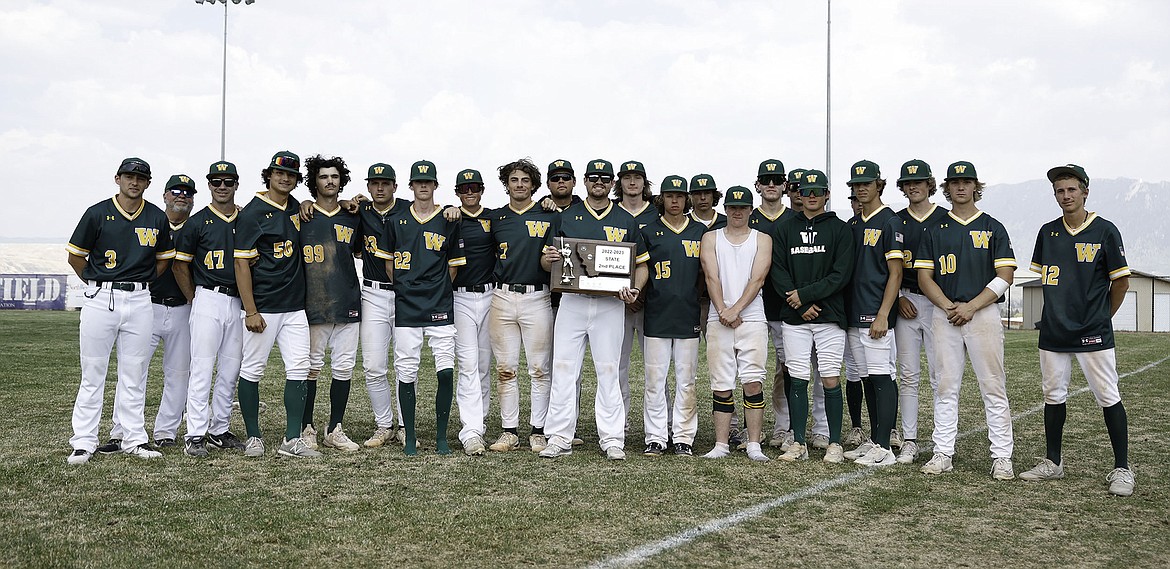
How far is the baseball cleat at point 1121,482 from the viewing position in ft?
19.2

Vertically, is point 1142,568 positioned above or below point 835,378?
below

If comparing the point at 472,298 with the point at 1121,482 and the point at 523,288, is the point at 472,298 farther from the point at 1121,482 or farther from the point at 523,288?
the point at 1121,482

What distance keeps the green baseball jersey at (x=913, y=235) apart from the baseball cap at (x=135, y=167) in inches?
224

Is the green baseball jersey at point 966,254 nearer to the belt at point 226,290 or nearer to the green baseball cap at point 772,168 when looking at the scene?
the green baseball cap at point 772,168

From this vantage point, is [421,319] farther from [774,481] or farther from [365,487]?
[774,481]

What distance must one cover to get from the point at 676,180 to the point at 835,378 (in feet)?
6.39

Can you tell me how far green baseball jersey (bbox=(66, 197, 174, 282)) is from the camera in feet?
21.9

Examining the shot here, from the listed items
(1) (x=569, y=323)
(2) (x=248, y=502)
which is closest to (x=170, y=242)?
(2) (x=248, y=502)

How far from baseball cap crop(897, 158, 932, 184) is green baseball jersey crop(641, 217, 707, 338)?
159cm

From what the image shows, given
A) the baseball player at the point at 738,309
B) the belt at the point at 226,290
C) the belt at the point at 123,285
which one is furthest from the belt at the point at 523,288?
the belt at the point at 123,285

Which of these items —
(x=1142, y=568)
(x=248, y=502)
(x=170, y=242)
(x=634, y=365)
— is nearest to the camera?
(x=1142, y=568)

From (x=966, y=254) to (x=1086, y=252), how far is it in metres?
0.75

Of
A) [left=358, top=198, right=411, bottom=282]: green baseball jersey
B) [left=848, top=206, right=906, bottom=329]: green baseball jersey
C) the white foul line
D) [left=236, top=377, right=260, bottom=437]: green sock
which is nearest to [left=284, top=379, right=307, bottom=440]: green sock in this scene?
[left=236, top=377, right=260, bottom=437]: green sock

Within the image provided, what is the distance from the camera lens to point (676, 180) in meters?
7.21
